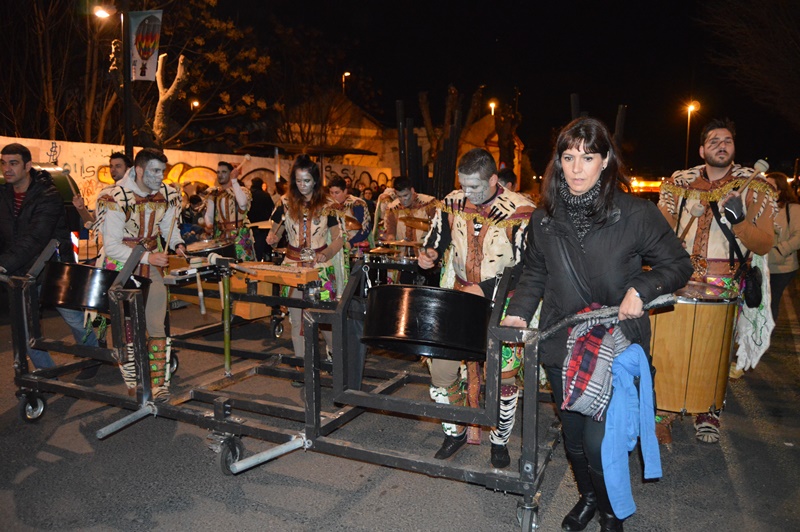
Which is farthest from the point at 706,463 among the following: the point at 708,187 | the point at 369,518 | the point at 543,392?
the point at 369,518

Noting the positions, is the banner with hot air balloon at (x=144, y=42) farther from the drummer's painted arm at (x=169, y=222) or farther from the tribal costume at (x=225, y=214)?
the drummer's painted arm at (x=169, y=222)

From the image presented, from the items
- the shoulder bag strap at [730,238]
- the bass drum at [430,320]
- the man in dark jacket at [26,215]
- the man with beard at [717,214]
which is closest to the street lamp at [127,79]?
the man in dark jacket at [26,215]

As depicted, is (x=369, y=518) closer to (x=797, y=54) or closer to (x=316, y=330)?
(x=316, y=330)

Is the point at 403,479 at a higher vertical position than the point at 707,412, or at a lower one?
lower

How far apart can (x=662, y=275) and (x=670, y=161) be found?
57.8 m

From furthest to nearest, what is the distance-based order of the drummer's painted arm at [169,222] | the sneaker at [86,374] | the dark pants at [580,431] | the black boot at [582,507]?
the sneaker at [86,374] → the drummer's painted arm at [169,222] → the black boot at [582,507] → the dark pants at [580,431]

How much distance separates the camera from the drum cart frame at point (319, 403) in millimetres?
2906

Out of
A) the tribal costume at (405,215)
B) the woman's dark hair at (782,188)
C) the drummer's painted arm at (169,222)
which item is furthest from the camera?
the tribal costume at (405,215)

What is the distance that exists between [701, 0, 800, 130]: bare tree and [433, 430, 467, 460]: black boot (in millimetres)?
13835

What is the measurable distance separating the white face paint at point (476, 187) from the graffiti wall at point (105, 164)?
16.6 ft

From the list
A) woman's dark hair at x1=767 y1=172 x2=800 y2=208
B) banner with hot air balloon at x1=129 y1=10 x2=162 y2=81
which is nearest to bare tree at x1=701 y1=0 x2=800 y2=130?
woman's dark hair at x1=767 y1=172 x2=800 y2=208

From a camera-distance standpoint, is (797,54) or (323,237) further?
(797,54)

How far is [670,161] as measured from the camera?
180 feet

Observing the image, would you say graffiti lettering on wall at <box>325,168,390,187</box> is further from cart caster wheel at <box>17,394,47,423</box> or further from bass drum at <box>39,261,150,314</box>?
bass drum at <box>39,261,150,314</box>
